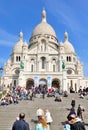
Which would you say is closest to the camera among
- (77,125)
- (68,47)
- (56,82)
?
(77,125)

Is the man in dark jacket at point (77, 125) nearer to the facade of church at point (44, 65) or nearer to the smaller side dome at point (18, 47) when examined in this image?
→ the facade of church at point (44, 65)

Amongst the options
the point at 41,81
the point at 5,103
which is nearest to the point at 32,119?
the point at 5,103

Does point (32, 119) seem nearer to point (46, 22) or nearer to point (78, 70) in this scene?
point (78, 70)

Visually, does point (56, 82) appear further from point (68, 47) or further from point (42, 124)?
point (42, 124)

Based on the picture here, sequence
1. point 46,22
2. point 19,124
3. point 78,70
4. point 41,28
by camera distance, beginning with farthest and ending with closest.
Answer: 1. point 46,22
2. point 41,28
3. point 78,70
4. point 19,124

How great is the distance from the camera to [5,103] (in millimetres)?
26172

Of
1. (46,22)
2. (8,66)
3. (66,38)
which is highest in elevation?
(46,22)

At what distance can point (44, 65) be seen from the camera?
70875 mm

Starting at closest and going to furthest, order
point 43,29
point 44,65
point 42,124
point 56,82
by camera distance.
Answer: point 42,124 → point 56,82 → point 44,65 → point 43,29

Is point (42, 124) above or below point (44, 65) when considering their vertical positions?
below

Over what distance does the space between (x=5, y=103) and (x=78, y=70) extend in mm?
56483

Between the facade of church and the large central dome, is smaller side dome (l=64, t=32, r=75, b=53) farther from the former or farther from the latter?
the large central dome

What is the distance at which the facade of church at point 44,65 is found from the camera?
64.8 meters

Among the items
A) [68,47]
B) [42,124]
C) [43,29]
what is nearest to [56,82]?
[68,47]
